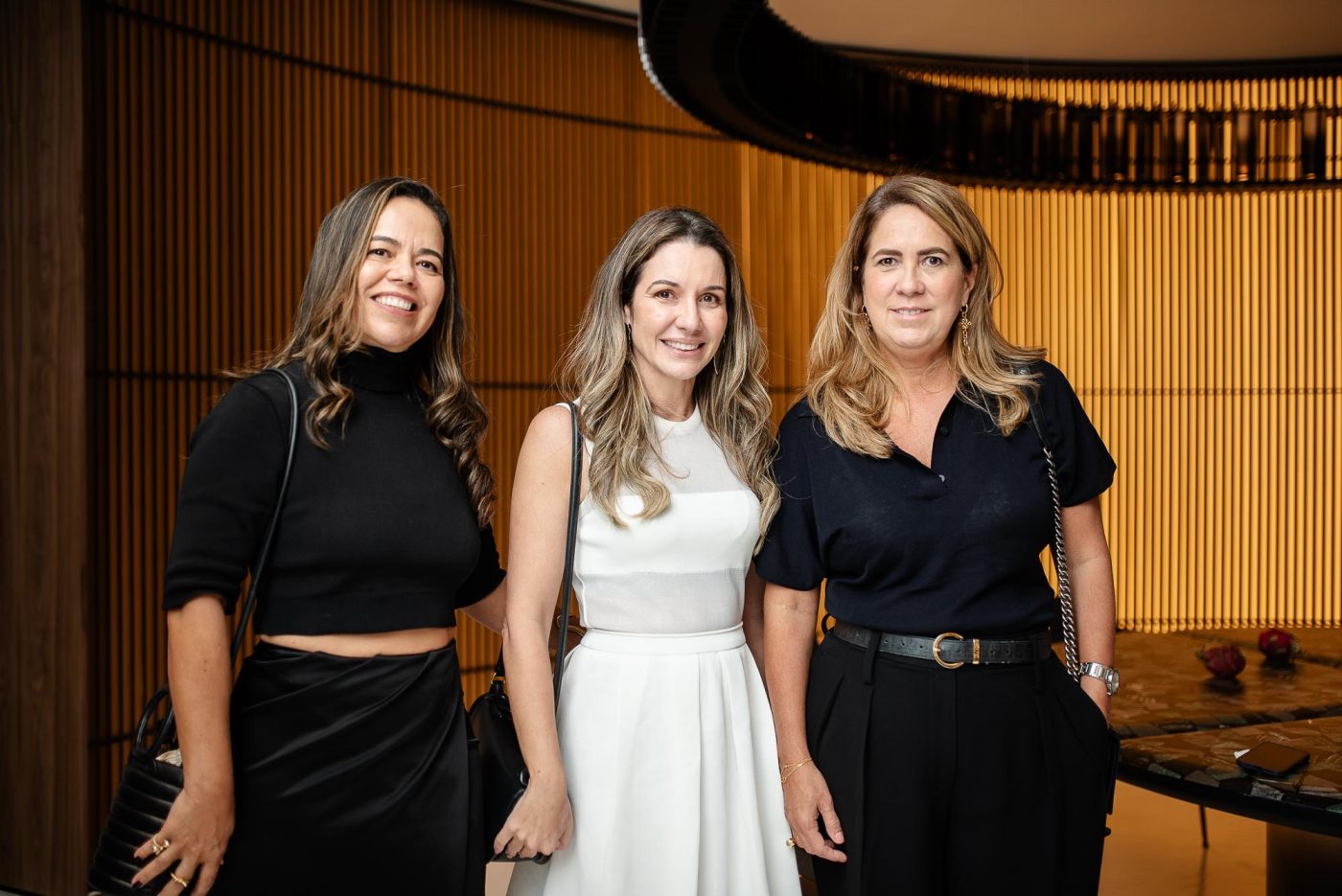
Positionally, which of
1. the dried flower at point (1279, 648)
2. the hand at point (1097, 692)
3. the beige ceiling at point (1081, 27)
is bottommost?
the dried flower at point (1279, 648)

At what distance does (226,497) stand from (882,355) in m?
1.24

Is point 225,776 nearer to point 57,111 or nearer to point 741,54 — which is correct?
point 741,54

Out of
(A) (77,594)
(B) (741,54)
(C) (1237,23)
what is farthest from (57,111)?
(C) (1237,23)

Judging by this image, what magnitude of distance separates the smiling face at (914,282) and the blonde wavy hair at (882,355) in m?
0.03

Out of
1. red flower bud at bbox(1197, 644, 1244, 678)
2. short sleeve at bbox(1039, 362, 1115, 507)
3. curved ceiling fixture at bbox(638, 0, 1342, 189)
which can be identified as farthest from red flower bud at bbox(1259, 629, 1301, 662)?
short sleeve at bbox(1039, 362, 1115, 507)

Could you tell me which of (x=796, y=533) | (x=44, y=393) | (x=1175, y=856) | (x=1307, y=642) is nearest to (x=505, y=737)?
(x=796, y=533)

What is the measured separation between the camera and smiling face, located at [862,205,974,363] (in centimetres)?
218

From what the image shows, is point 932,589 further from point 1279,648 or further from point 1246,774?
point 1279,648

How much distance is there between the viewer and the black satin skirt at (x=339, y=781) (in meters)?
1.90

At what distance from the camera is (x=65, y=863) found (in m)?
4.15

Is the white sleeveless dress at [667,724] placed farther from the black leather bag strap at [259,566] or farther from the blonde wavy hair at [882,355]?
the black leather bag strap at [259,566]

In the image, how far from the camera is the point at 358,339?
6.74 ft

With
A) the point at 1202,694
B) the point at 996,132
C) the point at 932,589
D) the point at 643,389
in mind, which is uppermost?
the point at 996,132

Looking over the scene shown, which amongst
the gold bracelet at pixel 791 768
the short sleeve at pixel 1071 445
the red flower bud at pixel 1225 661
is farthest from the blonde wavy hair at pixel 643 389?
the red flower bud at pixel 1225 661
